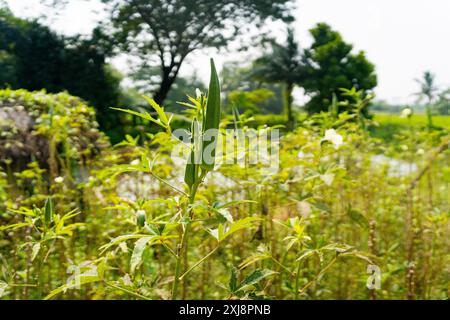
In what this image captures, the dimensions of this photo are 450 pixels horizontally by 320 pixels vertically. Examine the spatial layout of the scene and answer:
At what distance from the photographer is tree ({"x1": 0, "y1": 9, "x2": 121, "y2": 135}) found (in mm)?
3805

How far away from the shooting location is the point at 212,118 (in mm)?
404

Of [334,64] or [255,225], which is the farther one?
[334,64]

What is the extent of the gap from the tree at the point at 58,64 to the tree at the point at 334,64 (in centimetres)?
605

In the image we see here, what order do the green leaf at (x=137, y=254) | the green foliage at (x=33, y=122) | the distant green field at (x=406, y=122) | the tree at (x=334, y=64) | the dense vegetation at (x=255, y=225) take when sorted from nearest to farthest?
the green leaf at (x=137, y=254)
the dense vegetation at (x=255, y=225)
the green foliage at (x=33, y=122)
the distant green field at (x=406, y=122)
the tree at (x=334, y=64)

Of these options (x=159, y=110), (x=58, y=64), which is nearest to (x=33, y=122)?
(x=159, y=110)

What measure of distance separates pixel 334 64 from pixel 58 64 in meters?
7.25

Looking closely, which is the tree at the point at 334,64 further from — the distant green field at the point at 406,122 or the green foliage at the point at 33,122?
the green foliage at the point at 33,122

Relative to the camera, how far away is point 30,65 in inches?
167

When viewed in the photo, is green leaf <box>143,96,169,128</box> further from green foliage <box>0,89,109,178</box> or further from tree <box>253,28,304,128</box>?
tree <box>253,28,304,128</box>

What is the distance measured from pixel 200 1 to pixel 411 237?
306cm

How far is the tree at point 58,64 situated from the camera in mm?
3805

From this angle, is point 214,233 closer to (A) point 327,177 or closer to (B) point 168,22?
(A) point 327,177

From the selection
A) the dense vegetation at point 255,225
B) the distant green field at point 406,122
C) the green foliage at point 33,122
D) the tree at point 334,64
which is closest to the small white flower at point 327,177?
the dense vegetation at point 255,225
